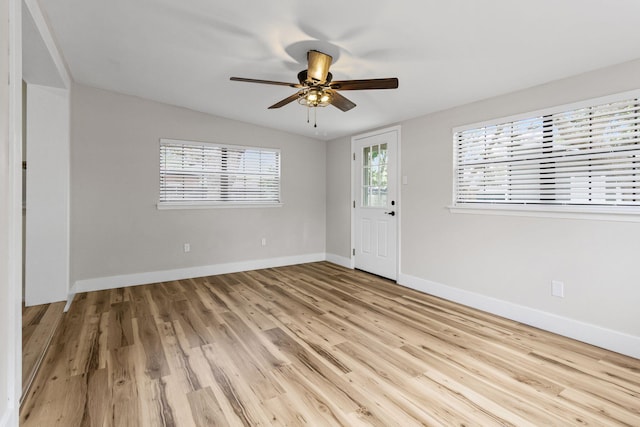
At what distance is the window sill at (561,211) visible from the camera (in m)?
2.40

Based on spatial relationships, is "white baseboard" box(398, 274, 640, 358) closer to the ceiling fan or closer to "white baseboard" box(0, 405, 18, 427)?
the ceiling fan

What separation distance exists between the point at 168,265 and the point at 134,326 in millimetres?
1631

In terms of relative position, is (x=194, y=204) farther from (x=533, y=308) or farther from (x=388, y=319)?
(x=533, y=308)

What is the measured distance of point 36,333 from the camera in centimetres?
264

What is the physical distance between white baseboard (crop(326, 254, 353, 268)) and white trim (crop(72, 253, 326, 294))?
26 cm

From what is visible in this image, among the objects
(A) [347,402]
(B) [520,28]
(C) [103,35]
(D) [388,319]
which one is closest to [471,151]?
(B) [520,28]

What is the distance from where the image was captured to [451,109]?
11.9 ft

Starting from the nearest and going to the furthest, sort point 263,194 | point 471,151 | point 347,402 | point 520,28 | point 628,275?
point 347,402 < point 520,28 < point 628,275 < point 471,151 < point 263,194

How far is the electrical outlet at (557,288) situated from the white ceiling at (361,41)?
1766mm

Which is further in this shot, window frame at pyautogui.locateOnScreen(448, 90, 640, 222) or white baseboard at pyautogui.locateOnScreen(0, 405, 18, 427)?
window frame at pyautogui.locateOnScreen(448, 90, 640, 222)

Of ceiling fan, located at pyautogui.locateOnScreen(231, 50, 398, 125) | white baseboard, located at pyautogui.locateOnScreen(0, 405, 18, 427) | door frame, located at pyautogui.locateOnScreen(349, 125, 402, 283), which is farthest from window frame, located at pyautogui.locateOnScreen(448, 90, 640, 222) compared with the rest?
white baseboard, located at pyautogui.locateOnScreen(0, 405, 18, 427)

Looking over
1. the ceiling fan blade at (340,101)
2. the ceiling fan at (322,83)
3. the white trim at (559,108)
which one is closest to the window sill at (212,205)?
the ceiling fan at (322,83)

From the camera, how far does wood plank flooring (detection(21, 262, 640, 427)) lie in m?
1.74

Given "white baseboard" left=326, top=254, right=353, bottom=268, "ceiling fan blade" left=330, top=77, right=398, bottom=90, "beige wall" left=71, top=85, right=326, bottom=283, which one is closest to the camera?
"ceiling fan blade" left=330, top=77, right=398, bottom=90
